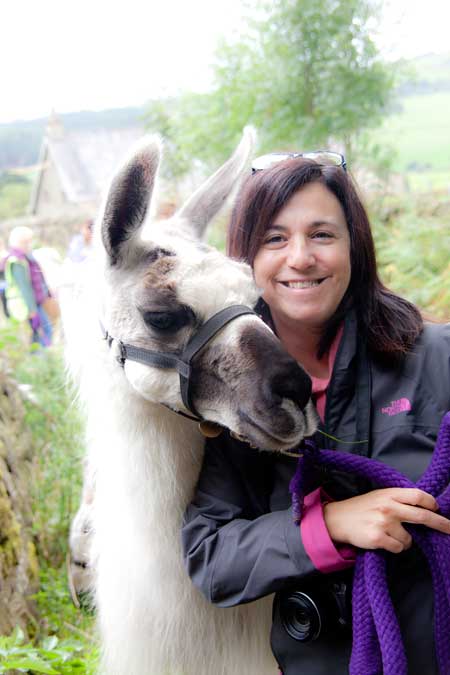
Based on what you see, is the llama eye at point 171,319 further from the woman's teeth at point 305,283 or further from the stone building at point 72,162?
the stone building at point 72,162

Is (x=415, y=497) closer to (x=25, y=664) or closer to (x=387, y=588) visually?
(x=387, y=588)

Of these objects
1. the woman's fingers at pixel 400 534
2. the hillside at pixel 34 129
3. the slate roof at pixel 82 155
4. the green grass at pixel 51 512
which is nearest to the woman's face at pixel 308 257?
the woman's fingers at pixel 400 534

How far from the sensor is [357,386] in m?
1.54

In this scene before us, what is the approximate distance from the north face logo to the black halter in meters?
0.43

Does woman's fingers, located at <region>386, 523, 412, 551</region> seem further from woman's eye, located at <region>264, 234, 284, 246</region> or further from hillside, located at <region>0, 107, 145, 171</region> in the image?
hillside, located at <region>0, 107, 145, 171</region>

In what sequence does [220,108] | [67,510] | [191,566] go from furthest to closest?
[220,108], [67,510], [191,566]

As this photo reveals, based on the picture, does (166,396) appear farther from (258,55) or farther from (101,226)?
(258,55)

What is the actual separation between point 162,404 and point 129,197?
57cm

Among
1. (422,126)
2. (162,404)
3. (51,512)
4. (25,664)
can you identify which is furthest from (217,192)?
(422,126)

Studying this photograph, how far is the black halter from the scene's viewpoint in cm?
155

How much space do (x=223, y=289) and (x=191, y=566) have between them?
0.73 meters

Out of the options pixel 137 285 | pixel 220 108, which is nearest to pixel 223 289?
pixel 137 285

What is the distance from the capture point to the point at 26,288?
7.32 meters

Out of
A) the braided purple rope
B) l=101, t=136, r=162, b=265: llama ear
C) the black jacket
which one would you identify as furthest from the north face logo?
l=101, t=136, r=162, b=265: llama ear
